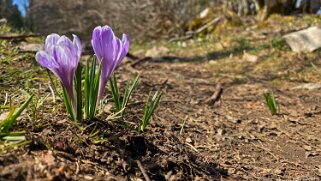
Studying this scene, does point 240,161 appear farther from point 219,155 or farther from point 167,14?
point 167,14

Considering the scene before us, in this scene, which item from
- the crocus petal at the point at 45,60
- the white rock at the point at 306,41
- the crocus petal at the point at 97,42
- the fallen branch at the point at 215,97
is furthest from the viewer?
the white rock at the point at 306,41

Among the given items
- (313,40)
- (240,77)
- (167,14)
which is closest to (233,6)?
(167,14)

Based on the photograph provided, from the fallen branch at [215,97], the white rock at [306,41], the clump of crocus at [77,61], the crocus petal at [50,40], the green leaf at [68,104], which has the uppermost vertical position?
the crocus petal at [50,40]

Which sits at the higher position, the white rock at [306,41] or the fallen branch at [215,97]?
the white rock at [306,41]

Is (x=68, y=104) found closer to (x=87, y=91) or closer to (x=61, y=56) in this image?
(x=87, y=91)

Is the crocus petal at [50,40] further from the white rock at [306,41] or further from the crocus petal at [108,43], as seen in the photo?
the white rock at [306,41]

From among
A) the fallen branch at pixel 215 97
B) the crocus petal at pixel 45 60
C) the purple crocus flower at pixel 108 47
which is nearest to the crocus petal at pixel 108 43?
the purple crocus flower at pixel 108 47

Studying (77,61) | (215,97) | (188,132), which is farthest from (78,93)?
(215,97)
